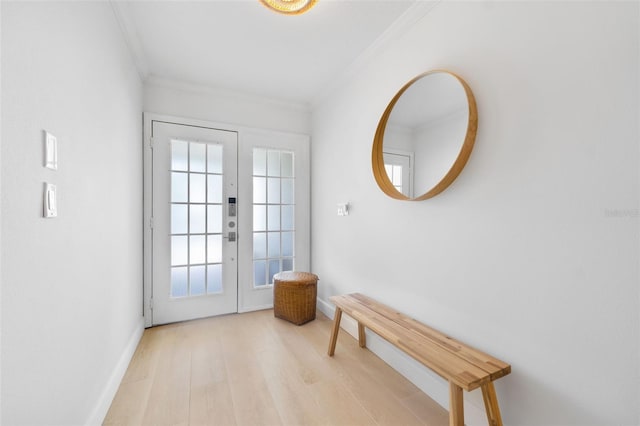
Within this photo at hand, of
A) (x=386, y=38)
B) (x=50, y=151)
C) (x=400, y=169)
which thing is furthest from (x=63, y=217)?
(x=386, y=38)

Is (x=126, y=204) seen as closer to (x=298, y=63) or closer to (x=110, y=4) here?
(x=110, y=4)

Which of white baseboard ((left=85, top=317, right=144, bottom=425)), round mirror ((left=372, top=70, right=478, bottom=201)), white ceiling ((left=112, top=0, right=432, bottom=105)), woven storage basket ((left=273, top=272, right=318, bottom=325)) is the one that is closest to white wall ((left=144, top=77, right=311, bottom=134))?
white ceiling ((left=112, top=0, right=432, bottom=105))

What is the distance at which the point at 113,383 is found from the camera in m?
1.65

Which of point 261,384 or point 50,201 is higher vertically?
point 50,201

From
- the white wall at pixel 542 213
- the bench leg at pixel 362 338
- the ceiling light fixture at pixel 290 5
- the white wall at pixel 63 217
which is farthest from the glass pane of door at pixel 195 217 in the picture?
the white wall at pixel 542 213

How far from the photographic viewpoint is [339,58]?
7.67 ft

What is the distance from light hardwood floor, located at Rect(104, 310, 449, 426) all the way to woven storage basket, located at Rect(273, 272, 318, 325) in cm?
21

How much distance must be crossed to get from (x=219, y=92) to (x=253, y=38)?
1.00 metres

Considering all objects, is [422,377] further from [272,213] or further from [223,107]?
[223,107]

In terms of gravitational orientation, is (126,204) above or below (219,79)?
below

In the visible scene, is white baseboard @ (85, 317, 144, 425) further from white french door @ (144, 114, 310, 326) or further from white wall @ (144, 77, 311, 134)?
white wall @ (144, 77, 311, 134)

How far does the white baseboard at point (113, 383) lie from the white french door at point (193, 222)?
1.67ft

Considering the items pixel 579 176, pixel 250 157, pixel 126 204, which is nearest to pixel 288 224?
pixel 250 157

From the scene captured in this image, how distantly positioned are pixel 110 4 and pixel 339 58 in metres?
1.61
